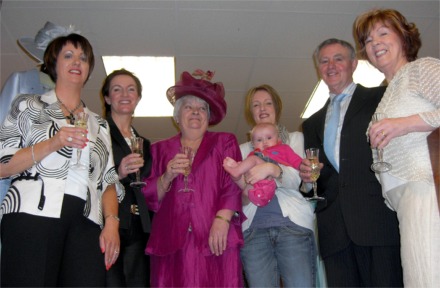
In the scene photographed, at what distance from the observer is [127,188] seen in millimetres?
2904

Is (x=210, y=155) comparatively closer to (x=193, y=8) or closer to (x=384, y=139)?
(x=384, y=139)

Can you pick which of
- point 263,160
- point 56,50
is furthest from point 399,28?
point 56,50

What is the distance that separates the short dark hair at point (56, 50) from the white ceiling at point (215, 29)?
203cm

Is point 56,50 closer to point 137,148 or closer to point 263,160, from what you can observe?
point 137,148

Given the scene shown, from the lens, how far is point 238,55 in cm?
550

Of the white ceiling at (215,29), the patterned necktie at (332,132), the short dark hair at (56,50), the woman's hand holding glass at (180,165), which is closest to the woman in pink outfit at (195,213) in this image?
the woman's hand holding glass at (180,165)

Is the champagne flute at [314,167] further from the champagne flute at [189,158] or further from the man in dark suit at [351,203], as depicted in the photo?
the champagne flute at [189,158]

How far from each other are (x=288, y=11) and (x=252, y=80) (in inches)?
58.2

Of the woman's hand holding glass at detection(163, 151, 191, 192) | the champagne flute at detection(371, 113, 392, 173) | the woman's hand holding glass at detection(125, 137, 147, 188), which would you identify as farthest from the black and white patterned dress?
the champagne flute at detection(371, 113, 392, 173)

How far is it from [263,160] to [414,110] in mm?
Answer: 1007

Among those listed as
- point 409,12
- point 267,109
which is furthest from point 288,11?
point 267,109

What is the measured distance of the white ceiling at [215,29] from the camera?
4.63 meters

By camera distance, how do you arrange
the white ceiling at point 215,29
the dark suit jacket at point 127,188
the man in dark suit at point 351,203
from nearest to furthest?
1. the man in dark suit at point 351,203
2. the dark suit jacket at point 127,188
3. the white ceiling at point 215,29

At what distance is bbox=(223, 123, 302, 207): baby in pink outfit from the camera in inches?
108
